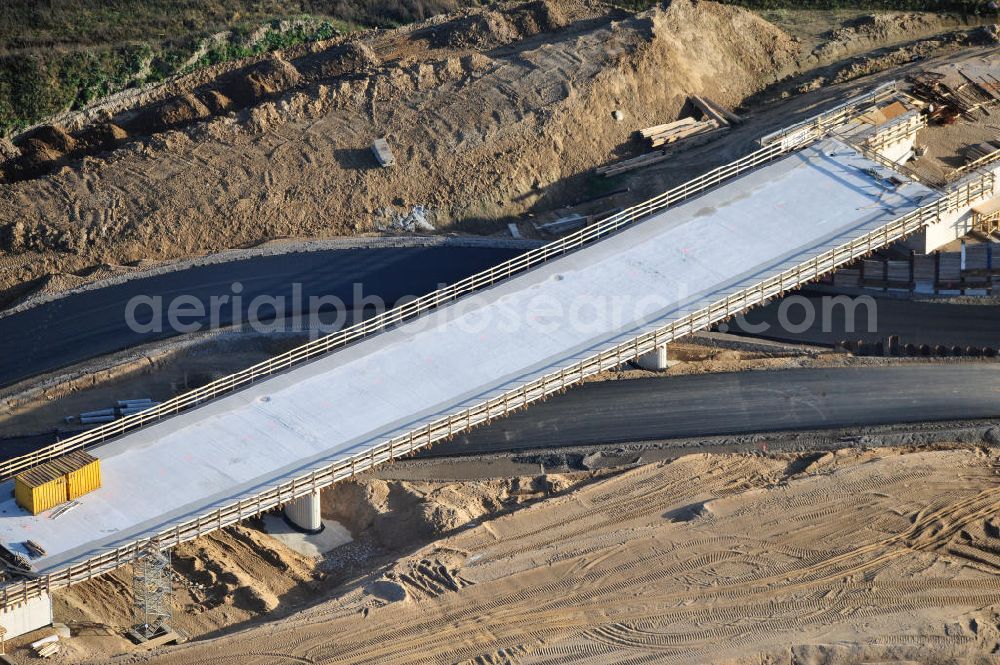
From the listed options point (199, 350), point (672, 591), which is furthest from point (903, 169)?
point (199, 350)

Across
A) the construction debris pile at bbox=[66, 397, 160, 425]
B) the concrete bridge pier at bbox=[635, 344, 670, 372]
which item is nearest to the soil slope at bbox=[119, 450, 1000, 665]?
the concrete bridge pier at bbox=[635, 344, 670, 372]

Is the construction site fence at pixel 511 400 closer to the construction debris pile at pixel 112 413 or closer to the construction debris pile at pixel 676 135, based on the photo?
the construction debris pile at pixel 112 413

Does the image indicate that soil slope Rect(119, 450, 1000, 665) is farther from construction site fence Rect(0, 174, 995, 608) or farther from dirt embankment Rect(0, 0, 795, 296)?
dirt embankment Rect(0, 0, 795, 296)

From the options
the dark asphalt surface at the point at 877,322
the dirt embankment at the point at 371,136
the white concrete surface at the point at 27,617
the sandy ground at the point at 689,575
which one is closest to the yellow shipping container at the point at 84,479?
the white concrete surface at the point at 27,617

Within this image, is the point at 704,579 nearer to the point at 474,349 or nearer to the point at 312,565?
the point at 474,349

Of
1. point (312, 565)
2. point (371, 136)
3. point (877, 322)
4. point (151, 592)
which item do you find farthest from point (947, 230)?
point (151, 592)

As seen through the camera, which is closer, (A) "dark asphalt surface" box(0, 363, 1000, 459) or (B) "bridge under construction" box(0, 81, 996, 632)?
(B) "bridge under construction" box(0, 81, 996, 632)
